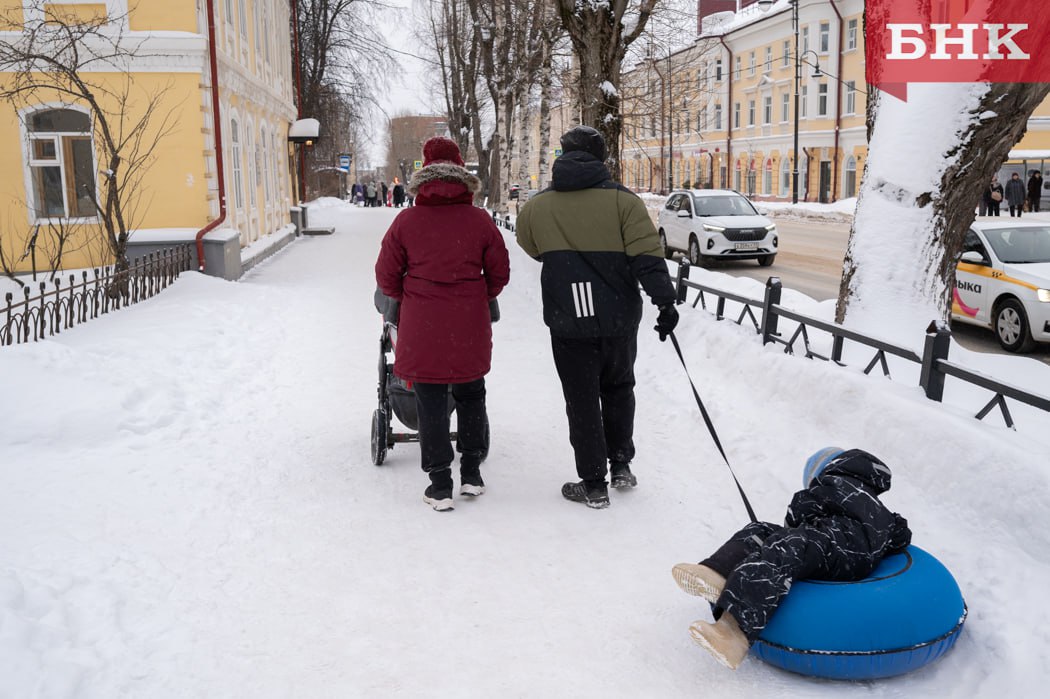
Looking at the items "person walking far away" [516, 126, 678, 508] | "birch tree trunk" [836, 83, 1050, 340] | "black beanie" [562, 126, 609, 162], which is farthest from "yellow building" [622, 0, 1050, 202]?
"person walking far away" [516, 126, 678, 508]

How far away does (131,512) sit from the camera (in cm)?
470

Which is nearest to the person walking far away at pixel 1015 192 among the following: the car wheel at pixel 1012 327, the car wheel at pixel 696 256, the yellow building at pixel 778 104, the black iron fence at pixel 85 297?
the yellow building at pixel 778 104

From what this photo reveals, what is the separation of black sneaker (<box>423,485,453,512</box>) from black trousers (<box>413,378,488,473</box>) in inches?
4.7

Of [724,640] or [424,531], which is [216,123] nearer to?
[424,531]

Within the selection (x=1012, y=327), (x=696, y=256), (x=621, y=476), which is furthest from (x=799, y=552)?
(x=696, y=256)

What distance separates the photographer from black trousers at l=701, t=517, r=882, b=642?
318 centimetres

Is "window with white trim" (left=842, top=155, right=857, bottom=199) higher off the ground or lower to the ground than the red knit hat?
higher

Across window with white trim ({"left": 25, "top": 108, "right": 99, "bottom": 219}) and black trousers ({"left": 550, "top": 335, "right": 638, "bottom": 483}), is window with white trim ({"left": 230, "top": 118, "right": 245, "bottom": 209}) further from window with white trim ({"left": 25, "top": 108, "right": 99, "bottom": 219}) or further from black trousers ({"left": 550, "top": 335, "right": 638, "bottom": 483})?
black trousers ({"left": 550, "top": 335, "right": 638, "bottom": 483})

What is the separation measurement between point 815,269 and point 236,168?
11726mm

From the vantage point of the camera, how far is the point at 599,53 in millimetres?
12359

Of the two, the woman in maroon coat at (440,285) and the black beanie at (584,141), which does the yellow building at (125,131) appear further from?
the black beanie at (584,141)

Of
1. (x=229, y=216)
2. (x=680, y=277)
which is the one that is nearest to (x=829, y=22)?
(x=229, y=216)

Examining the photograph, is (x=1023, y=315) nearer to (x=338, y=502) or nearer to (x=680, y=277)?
(x=680, y=277)

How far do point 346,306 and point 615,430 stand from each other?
27.4 ft
